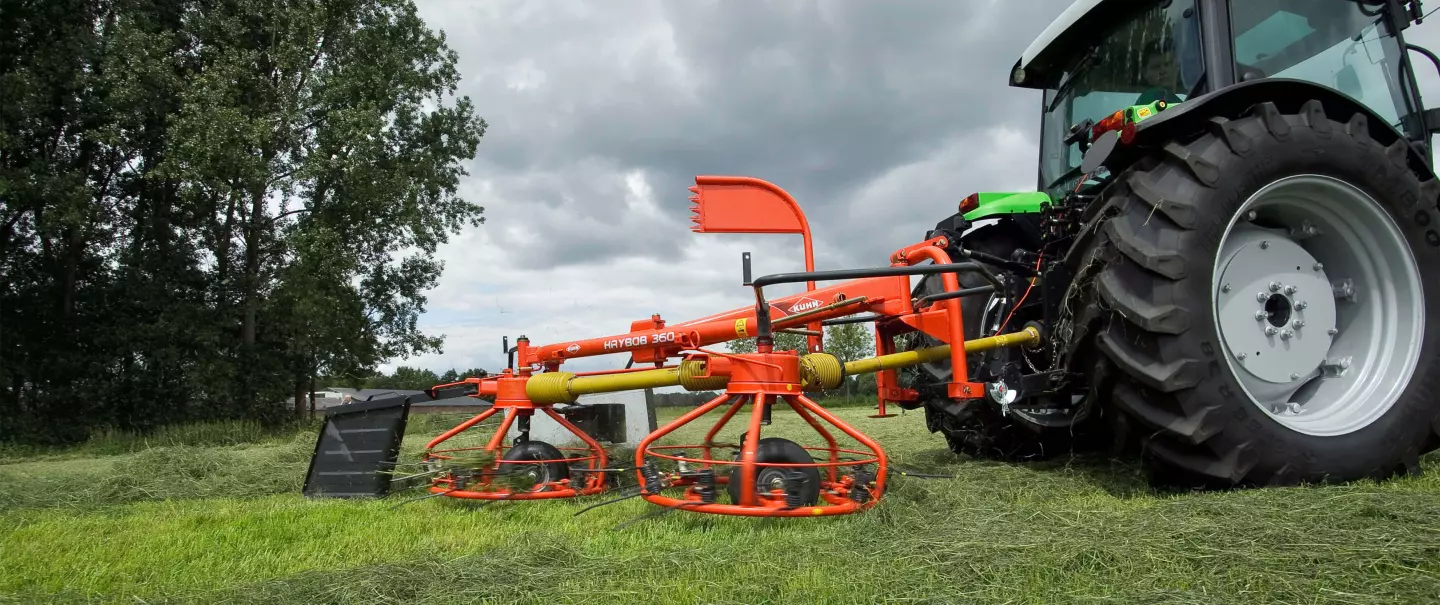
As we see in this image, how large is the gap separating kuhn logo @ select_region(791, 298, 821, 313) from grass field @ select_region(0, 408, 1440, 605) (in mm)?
917

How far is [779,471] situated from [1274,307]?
7.05 feet

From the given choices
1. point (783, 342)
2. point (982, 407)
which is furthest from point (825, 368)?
point (783, 342)

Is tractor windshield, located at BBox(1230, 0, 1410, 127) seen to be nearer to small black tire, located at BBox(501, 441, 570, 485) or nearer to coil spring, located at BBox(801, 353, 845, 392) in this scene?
coil spring, located at BBox(801, 353, 845, 392)

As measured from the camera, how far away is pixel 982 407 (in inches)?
175

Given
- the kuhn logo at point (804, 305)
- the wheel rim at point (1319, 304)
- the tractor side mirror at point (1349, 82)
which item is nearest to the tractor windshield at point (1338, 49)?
the tractor side mirror at point (1349, 82)

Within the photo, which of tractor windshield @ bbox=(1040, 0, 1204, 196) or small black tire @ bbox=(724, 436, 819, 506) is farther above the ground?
tractor windshield @ bbox=(1040, 0, 1204, 196)

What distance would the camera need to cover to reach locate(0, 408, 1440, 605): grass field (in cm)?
194

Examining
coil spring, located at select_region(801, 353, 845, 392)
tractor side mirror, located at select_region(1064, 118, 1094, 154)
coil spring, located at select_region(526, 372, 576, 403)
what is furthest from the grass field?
tractor side mirror, located at select_region(1064, 118, 1094, 154)

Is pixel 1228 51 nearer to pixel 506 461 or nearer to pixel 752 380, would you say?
pixel 752 380

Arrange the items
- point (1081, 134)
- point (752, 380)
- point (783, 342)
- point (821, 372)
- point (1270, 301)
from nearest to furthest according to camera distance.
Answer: point (752, 380) < point (1270, 301) < point (821, 372) < point (1081, 134) < point (783, 342)

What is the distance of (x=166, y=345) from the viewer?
13.8 meters

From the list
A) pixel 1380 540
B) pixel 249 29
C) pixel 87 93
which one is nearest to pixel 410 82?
pixel 249 29

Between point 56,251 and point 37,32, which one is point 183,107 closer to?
point 37,32

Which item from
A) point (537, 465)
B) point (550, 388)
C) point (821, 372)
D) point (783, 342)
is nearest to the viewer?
point (821, 372)
